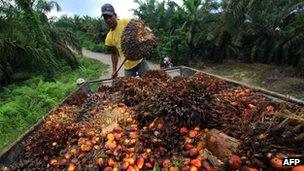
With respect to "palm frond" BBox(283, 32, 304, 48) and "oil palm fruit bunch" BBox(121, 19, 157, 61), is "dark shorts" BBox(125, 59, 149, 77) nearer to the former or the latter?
"oil palm fruit bunch" BBox(121, 19, 157, 61)

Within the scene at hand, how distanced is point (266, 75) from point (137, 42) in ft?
35.1

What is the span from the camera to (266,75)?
53.7 feet

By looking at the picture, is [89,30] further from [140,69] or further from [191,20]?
[140,69]

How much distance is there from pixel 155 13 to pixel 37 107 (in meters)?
16.6

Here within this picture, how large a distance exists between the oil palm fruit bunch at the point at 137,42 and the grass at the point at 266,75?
6.90m

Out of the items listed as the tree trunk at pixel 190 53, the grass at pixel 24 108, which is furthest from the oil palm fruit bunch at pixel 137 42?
the tree trunk at pixel 190 53

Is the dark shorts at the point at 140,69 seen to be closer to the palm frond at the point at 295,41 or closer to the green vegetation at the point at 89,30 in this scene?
the palm frond at the point at 295,41

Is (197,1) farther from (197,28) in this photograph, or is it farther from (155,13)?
(155,13)

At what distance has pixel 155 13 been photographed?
87.5ft

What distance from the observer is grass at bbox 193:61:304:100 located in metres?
13.7

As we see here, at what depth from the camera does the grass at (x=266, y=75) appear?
13.7m

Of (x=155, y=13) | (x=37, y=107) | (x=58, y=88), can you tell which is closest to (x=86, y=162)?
(x=37, y=107)

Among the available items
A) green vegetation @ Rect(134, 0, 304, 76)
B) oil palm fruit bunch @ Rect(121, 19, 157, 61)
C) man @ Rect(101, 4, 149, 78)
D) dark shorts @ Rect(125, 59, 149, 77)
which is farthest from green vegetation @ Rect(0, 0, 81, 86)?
oil palm fruit bunch @ Rect(121, 19, 157, 61)

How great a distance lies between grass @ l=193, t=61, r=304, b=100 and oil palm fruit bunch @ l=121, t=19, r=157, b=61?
22.6 ft
